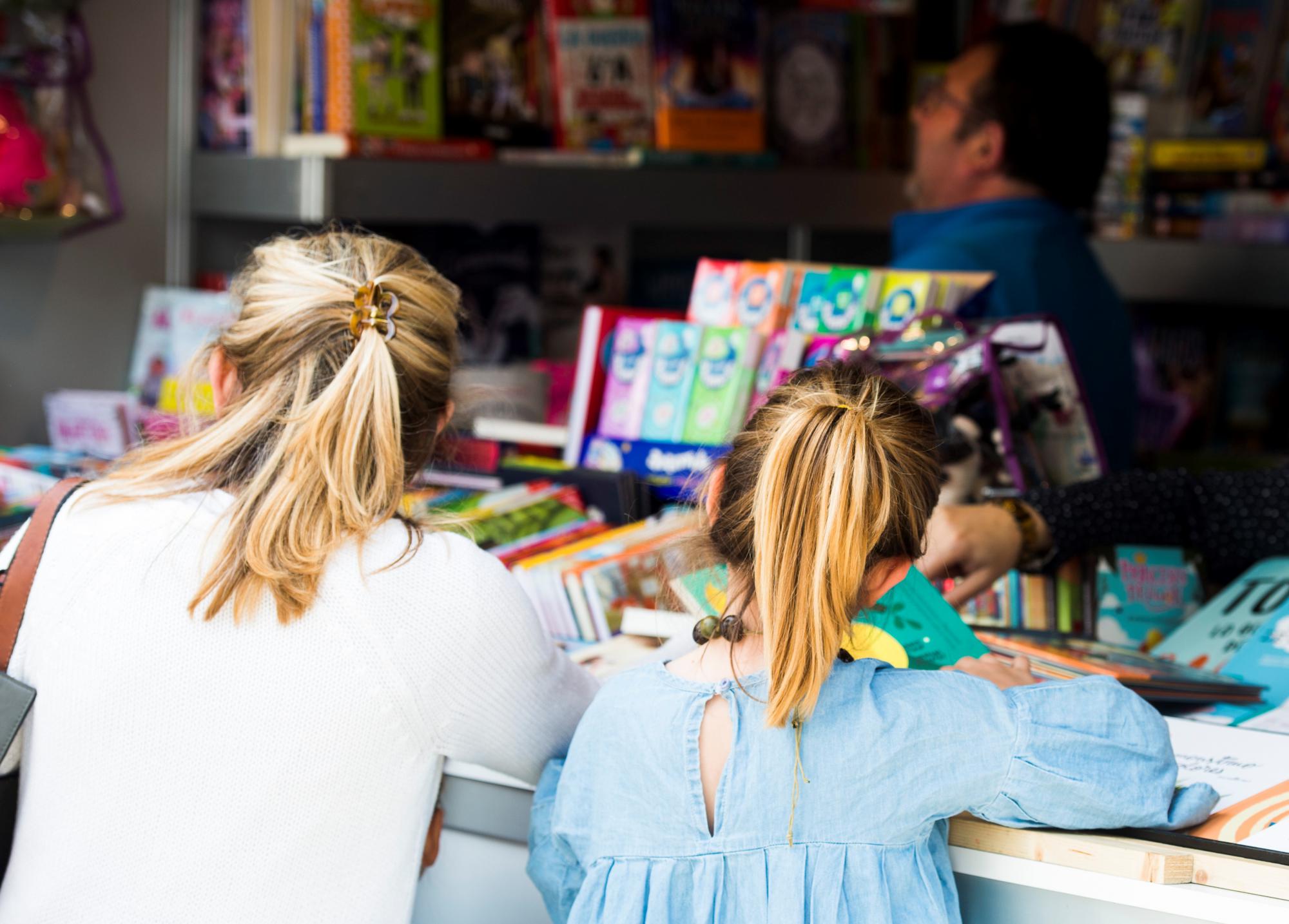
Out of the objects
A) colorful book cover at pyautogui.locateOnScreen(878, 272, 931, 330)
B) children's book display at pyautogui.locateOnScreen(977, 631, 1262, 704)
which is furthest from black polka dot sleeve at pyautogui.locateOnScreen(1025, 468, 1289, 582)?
colorful book cover at pyautogui.locateOnScreen(878, 272, 931, 330)

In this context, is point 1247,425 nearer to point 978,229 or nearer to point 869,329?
point 978,229

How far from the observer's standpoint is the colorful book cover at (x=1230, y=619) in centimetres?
175

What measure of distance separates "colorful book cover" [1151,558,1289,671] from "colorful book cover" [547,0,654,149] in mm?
1916

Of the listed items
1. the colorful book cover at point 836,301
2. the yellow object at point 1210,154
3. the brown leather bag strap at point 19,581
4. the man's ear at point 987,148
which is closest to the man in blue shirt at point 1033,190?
the man's ear at point 987,148

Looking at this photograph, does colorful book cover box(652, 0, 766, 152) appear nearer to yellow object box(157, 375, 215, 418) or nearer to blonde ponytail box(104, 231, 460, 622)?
yellow object box(157, 375, 215, 418)

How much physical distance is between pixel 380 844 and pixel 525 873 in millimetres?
265

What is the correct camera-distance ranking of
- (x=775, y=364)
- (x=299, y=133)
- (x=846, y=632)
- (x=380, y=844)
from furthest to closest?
(x=299, y=133) < (x=775, y=364) < (x=380, y=844) < (x=846, y=632)

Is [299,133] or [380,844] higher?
[299,133]

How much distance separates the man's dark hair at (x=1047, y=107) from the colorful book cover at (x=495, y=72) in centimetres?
105

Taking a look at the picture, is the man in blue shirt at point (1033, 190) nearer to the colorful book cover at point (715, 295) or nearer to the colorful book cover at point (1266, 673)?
the colorful book cover at point (715, 295)

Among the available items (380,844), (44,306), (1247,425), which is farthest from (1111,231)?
(380,844)

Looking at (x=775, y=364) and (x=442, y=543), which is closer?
(x=442, y=543)

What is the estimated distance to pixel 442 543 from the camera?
1.33m

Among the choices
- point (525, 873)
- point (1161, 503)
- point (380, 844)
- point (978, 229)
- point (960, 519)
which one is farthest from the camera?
point (978, 229)
